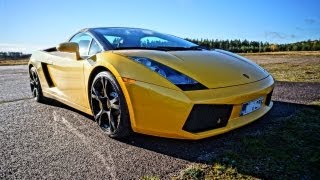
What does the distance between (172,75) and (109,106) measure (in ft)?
2.65

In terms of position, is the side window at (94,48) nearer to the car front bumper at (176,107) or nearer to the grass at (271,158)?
the car front bumper at (176,107)

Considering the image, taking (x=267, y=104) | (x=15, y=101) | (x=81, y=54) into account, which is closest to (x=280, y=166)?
(x=267, y=104)

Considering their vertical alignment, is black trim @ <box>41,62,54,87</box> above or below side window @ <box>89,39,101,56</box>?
below

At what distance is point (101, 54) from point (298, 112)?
8.25 feet

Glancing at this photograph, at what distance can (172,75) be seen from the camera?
3.09m

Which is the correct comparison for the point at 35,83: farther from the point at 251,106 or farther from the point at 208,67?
the point at 251,106

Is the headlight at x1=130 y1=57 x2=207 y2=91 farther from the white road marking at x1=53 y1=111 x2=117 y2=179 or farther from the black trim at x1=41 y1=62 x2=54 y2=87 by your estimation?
the black trim at x1=41 y1=62 x2=54 y2=87

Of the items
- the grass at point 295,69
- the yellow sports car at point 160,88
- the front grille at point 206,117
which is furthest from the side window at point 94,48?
the grass at point 295,69

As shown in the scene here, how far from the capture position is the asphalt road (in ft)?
8.92

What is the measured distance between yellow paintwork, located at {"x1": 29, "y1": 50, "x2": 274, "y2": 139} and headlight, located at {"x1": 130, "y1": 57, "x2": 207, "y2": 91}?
52 mm

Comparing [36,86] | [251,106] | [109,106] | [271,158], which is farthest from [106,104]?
[36,86]

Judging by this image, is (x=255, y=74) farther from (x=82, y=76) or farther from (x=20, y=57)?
(x=20, y=57)

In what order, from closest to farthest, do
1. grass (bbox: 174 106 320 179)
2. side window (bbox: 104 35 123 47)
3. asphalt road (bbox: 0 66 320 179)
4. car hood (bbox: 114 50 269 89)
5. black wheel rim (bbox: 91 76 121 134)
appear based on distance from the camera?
grass (bbox: 174 106 320 179) → asphalt road (bbox: 0 66 320 179) → car hood (bbox: 114 50 269 89) → black wheel rim (bbox: 91 76 121 134) → side window (bbox: 104 35 123 47)

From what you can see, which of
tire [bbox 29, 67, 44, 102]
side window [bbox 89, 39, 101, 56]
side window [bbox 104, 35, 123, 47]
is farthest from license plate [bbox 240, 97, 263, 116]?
tire [bbox 29, 67, 44, 102]
